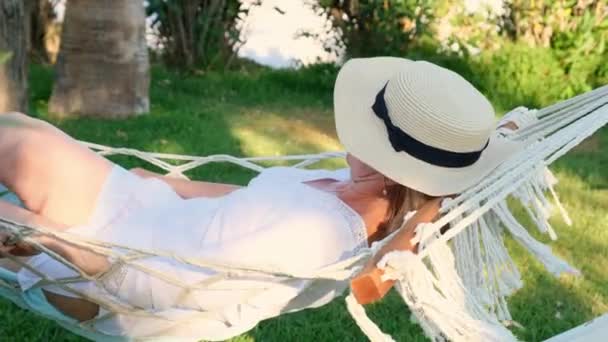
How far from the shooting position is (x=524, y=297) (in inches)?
125

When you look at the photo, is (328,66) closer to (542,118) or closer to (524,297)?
(524,297)

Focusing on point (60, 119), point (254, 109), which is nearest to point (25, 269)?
point (60, 119)

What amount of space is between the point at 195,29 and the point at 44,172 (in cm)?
562

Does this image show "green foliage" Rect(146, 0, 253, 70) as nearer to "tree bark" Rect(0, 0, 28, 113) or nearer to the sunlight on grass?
the sunlight on grass

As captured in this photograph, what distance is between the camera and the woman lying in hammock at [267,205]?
1.89 meters

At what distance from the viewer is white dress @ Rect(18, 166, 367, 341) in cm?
195

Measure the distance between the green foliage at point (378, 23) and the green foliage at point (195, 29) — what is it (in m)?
0.80

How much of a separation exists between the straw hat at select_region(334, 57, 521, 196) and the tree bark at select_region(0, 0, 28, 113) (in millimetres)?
2464

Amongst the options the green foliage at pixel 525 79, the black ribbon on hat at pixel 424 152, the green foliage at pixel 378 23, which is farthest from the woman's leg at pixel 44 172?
the green foliage at pixel 378 23

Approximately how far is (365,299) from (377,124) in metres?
0.40

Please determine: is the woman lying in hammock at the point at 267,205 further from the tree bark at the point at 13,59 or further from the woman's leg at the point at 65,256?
the tree bark at the point at 13,59

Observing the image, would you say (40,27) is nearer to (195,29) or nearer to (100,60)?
(195,29)

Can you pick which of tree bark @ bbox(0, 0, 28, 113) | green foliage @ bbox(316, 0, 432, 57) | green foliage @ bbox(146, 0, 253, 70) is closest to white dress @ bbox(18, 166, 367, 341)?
tree bark @ bbox(0, 0, 28, 113)

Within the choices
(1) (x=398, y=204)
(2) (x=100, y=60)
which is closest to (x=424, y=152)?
(1) (x=398, y=204)
